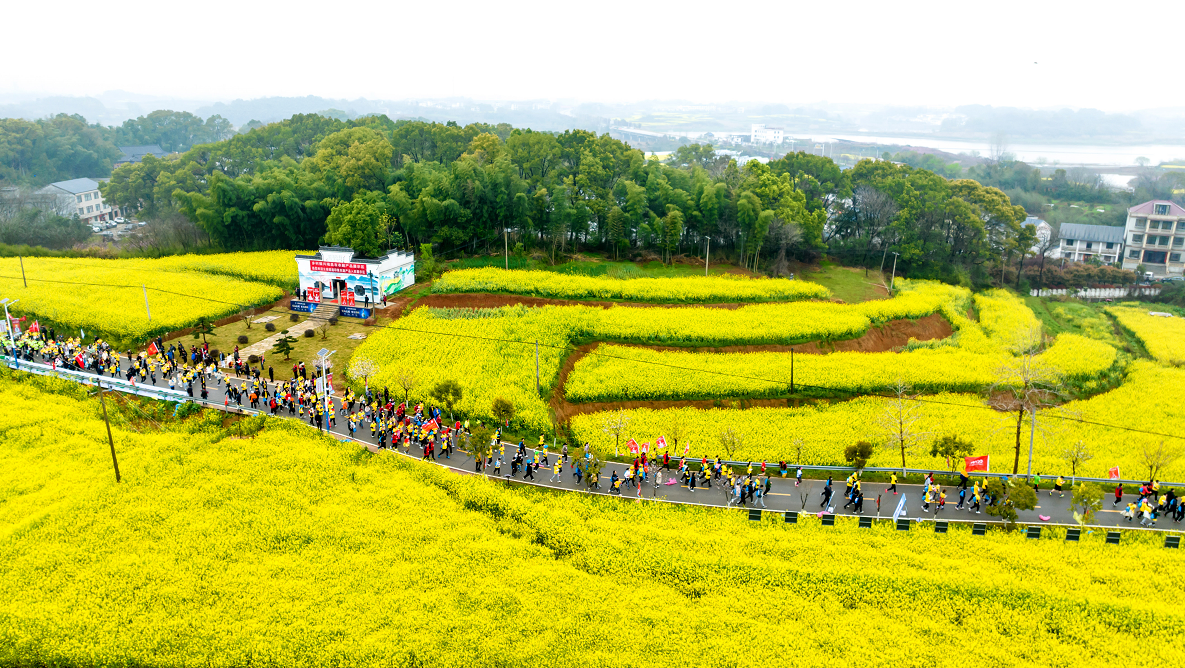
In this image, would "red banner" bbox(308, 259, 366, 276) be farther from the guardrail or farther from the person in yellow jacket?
the person in yellow jacket

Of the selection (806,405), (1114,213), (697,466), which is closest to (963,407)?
(806,405)

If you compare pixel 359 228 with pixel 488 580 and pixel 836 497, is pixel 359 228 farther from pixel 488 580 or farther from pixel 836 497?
pixel 836 497

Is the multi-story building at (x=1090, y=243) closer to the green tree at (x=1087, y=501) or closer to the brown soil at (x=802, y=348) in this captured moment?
the brown soil at (x=802, y=348)

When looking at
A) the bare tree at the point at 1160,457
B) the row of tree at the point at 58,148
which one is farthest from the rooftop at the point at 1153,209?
the row of tree at the point at 58,148

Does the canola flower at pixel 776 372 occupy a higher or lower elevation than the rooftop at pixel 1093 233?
lower

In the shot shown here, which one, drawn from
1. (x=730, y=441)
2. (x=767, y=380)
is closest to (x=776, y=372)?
(x=767, y=380)

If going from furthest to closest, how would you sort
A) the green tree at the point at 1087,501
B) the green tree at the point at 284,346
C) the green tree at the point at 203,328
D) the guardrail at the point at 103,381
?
the green tree at the point at 203,328
the green tree at the point at 284,346
the guardrail at the point at 103,381
the green tree at the point at 1087,501

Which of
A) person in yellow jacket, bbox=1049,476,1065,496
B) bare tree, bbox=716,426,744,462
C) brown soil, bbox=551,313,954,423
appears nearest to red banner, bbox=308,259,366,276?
brown soil, bbox=551,313,954,423
